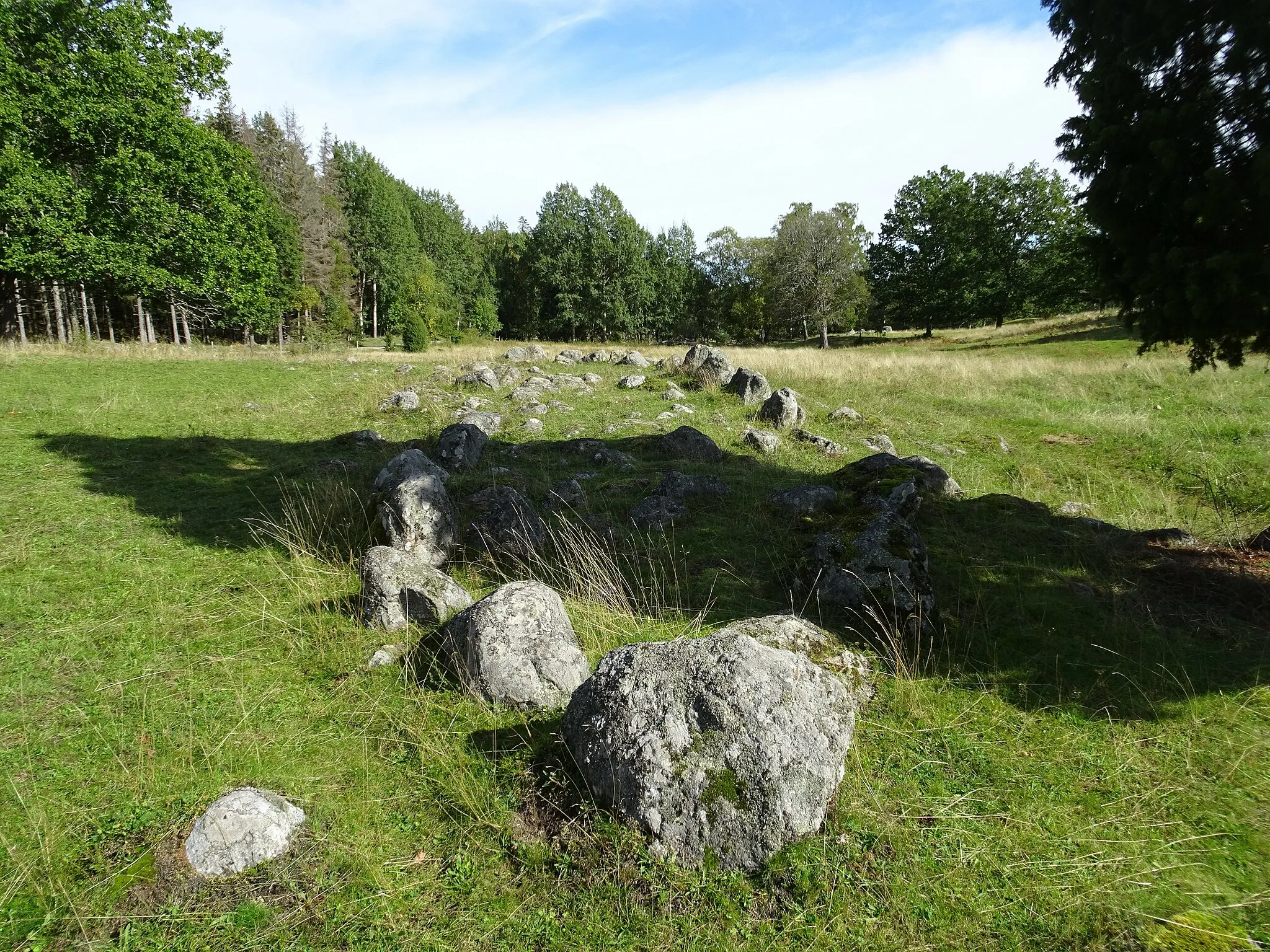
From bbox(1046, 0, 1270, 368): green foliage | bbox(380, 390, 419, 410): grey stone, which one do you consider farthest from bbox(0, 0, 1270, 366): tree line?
bbox(380, 390, 419, 410): grey stone

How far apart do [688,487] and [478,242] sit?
83824 mm

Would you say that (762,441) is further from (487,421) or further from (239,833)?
(239,833)

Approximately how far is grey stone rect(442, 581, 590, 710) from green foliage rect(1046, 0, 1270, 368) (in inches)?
257

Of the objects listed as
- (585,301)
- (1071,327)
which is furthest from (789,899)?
(585,301)

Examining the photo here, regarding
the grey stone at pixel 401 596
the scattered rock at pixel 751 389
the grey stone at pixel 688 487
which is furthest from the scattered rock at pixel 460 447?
the scattered rock at pixel 751 389

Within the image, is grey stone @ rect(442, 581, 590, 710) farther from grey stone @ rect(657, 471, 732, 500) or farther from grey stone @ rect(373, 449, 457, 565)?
grey stone @ rect(657, 471, 732, 500)

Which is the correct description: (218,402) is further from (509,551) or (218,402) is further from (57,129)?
(57,129)

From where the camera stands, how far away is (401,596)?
5523mm

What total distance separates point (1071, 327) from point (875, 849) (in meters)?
45.1

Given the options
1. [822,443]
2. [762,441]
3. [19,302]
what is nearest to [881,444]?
Result: [822,443]

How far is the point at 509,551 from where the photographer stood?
22.8 feet

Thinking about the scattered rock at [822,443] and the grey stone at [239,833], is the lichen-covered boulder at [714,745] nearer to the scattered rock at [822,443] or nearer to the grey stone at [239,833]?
the grey stone at [239,833]

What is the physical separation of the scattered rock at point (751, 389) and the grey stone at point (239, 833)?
1531cm

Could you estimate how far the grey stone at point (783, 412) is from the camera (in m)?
14.5
